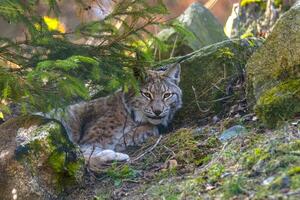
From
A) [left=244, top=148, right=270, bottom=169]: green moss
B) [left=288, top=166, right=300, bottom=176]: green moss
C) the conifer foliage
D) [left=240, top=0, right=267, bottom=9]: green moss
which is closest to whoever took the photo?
[left=288, top=166, right=300, bottom=176]: green moss

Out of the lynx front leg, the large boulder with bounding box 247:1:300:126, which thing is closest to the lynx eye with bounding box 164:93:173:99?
the lynx front leg

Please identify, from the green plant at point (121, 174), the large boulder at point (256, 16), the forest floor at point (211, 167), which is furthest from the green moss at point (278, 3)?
the green plant at point (121, 174)

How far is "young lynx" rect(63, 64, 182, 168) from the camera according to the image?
633cm

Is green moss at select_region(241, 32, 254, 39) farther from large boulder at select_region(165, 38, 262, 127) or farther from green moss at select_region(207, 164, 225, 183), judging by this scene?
green moss at select_region(207, 164, 225, 183)

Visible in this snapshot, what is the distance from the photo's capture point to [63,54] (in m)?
5.33

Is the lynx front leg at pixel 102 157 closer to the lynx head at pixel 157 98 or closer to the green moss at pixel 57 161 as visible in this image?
the green moss at pixel 57 161

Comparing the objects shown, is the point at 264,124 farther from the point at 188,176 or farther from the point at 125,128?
the point at 125,128

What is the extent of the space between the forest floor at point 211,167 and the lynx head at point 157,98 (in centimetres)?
35

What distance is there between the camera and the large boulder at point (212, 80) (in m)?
6.41

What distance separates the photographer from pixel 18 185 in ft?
16.0

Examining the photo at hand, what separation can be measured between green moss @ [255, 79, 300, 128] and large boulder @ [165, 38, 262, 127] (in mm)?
1342

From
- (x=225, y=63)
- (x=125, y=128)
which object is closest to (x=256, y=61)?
(x=225, y=63)

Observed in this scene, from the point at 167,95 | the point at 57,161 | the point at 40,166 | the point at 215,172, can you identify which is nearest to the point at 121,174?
the point at 57,161

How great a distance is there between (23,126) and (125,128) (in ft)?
4.55
